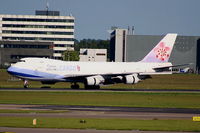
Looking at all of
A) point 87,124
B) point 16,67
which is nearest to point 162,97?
point 16,67

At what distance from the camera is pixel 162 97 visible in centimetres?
7488

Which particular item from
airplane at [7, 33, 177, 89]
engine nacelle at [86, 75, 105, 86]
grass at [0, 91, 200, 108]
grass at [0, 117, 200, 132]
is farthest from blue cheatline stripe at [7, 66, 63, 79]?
grass at [0, 117, 200, 132]

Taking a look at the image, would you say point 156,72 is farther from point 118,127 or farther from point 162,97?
point 118,127

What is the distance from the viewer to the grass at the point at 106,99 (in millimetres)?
63906

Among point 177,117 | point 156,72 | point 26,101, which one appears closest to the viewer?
point 177,117

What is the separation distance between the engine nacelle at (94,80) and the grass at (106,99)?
1126 centimetres

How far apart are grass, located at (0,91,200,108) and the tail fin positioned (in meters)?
22.3

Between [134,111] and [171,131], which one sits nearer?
[171,131]

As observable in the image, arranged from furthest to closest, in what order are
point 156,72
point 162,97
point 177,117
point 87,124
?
1. point 156,72
2. point 162,97
3. point 177,117
4. point 87,124

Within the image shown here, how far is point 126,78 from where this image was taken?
91688 millimetres

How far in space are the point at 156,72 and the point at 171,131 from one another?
5987 cm

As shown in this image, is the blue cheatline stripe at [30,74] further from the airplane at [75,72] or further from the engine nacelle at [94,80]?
the engine nacelle at [94,80]

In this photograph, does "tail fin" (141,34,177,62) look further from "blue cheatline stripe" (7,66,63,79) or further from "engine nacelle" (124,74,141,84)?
"blue cheatline stripe" (7,66,63,79)

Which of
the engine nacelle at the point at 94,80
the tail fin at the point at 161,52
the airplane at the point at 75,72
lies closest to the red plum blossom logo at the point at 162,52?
the tail fin at the point at 161,52
